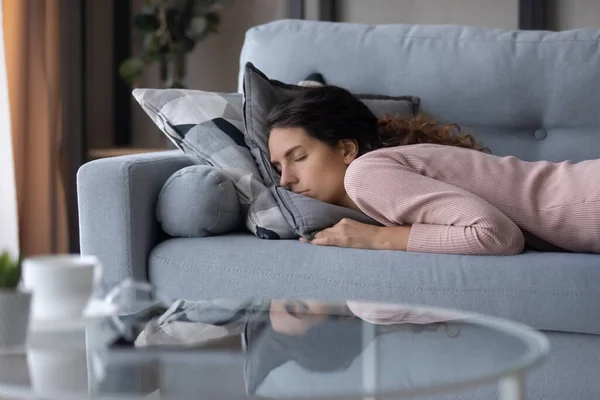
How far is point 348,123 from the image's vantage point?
2.14 m

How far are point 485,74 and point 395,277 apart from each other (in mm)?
766

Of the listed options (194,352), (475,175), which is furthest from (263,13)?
(194,352)

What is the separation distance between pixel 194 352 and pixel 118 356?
9 cm

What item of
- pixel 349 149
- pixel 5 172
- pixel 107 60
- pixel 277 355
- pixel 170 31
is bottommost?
pixel 5 172

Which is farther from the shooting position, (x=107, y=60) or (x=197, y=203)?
(x=107, y=60)

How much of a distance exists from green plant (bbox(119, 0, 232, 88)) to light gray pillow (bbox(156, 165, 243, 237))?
4.97 ft

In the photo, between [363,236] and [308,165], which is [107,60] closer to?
[308,165]

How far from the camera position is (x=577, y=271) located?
67.0 inches

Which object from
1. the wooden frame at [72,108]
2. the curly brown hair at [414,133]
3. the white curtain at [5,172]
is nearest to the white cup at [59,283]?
the curly brown hair at [414,133]

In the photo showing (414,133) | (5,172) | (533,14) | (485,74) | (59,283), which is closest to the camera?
(59,283)

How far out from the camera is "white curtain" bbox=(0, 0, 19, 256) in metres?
3.04

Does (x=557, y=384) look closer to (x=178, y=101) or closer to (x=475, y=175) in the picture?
(x=475, y=175)

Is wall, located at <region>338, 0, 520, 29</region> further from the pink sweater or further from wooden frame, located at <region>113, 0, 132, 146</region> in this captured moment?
the pink sweater

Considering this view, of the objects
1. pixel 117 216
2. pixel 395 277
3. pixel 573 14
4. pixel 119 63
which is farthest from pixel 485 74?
pixel 119 63
